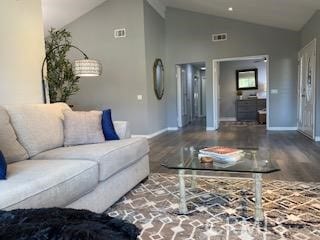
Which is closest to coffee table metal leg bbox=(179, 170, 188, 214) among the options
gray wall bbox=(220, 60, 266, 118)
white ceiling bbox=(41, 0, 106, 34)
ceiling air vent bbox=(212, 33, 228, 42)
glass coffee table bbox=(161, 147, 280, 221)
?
glass coffee table bbox=(161, 147, 280, 221)

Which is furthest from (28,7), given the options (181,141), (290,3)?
(290,3)

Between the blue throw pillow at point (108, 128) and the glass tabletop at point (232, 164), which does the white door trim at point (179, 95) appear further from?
the glass tabletop at point (232, 164)

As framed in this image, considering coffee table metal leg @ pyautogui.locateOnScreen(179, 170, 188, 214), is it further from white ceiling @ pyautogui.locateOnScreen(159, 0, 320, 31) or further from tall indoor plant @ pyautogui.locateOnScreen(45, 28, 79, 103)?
white ceiling @ pyautogui.locateOnScreen(159, 0, 320, 31)

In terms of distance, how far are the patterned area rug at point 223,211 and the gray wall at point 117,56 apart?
3.82m

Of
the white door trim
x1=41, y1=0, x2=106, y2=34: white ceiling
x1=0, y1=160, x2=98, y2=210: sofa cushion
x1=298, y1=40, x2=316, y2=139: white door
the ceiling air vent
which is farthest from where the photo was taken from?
the white door trim

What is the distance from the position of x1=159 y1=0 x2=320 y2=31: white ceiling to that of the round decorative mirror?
1.67 metres

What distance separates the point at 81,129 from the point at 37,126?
44cm

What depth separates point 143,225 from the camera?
2.17 meters

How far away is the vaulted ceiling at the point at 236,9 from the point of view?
5551mm

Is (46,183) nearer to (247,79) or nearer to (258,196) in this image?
(258,196)

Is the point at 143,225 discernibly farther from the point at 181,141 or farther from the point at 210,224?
the point at 181,141

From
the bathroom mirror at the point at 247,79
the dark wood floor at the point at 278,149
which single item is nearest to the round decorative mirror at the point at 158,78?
the dark wood floor at the point at 278,149

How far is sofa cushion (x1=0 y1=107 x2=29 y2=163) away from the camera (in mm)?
2273

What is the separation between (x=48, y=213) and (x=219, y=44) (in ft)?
23.9
